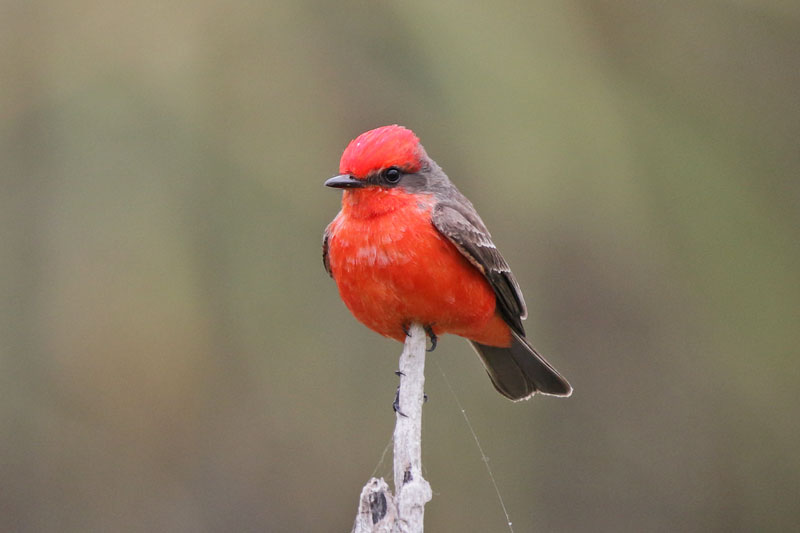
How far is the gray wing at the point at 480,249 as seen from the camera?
401 cm

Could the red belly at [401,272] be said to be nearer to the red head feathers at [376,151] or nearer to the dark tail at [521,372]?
the red head feathers at [376,151]

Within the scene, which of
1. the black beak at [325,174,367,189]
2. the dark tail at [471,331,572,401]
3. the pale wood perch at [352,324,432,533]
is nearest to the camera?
the pale wood perch at [352,324,432,533]

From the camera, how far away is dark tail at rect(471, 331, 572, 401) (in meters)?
4.62

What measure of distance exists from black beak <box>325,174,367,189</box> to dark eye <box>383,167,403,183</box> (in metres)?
0.12

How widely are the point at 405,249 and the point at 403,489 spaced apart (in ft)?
3.25

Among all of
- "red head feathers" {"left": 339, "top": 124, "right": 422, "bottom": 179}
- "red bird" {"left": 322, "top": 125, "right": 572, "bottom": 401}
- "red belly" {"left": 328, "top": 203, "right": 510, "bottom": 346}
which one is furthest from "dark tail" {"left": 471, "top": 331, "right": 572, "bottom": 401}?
"red head feathers" {"left": 339, "top": 124, "right": 422, "bottom": 179}

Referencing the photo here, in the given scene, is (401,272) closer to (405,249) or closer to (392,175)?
(405,249)

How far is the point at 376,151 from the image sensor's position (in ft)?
13.1

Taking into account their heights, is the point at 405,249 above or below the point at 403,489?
above

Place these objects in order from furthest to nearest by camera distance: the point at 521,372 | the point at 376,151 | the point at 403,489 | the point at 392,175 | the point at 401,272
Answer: the point at 521,372 → the point at 392,175 → the point at 376,151 → the point at 401,272 → the point at 403,489

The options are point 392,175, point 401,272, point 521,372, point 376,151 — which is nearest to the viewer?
point 401,272

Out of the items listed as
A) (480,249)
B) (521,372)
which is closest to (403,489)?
(480,249)

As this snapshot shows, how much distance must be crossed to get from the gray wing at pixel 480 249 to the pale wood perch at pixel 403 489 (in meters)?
0.61

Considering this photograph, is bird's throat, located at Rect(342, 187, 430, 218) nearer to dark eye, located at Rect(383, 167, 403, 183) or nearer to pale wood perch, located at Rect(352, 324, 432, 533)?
dark eye, located at Rect(383, 167, 403, 183)
